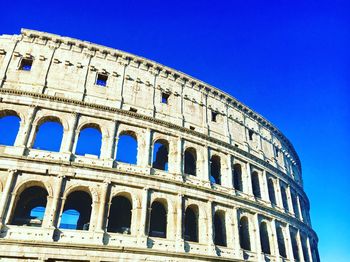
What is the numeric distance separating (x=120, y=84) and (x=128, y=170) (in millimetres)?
6134

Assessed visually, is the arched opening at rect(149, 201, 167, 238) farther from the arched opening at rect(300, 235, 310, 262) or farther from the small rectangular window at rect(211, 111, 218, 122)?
the arched opening at rect(300, 235, 310, 262)

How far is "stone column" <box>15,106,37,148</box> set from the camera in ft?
50.0

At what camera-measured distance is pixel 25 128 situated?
15.7m

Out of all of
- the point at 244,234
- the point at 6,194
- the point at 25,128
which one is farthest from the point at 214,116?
the point at 6,194

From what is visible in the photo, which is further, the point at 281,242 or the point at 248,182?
the point at 281,242

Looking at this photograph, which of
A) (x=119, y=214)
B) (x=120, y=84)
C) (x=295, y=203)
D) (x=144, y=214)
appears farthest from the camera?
(x=295, y=203)

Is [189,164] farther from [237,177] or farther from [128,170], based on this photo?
[128,170]

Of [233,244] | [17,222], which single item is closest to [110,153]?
[17,222]

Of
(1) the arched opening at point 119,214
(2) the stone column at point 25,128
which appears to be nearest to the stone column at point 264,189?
(1) the arched opening at point 119,214

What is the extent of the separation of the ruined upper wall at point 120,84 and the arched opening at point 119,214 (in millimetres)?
5767

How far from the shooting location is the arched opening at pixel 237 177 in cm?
2134

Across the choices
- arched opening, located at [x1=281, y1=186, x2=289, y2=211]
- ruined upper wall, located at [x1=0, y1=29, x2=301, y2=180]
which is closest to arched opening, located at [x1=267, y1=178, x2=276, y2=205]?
arched opening, located at [x1=281, y1=186, x2=289, y2=211]

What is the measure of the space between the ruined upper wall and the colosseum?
0.08 m

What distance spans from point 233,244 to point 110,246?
7.67 m
